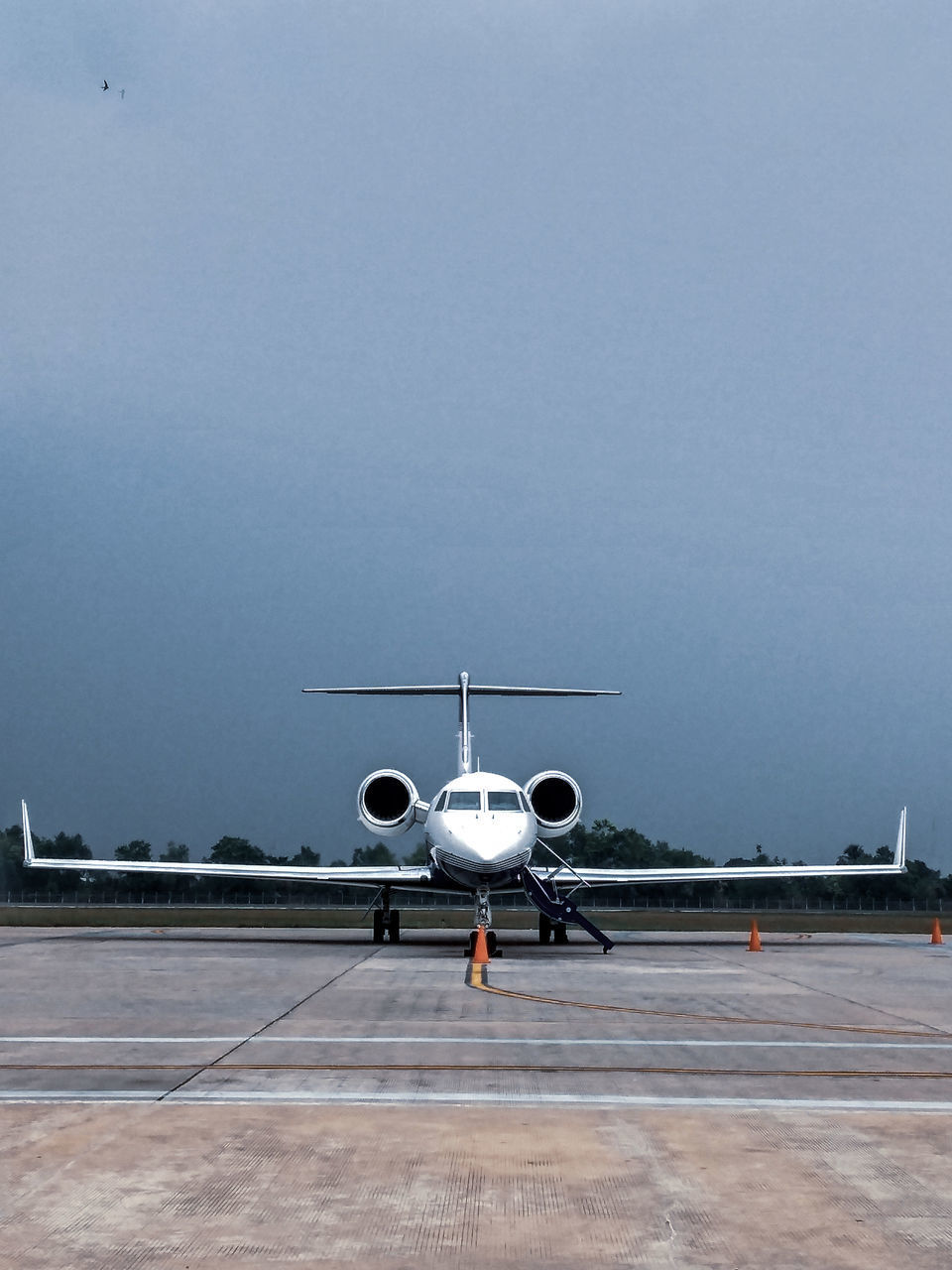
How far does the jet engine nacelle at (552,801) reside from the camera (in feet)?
90.6

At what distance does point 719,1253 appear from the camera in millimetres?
4902

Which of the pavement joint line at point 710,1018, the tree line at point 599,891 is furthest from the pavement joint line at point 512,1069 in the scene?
the tree line at point 599,891

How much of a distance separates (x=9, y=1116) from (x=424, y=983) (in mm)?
9546

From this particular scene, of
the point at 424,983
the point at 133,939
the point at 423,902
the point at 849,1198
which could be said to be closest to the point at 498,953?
the point at 424,983

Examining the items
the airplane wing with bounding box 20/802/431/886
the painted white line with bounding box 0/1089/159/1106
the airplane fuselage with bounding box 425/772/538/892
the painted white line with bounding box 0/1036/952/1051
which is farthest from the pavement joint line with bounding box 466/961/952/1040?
the airplane wing with bounding box 20/802/431/886

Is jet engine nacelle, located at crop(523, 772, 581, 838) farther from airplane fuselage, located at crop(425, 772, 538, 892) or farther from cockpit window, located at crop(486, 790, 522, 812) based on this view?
cockpit window, located at crop(486, 790, 522, 812)

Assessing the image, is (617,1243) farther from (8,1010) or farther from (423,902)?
(423,902)

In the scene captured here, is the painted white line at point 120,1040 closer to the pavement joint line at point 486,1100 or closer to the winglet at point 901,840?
the pavement joint line at point 486,1100

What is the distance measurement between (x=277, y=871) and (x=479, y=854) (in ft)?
20.8

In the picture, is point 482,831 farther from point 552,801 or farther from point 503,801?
point 552,801

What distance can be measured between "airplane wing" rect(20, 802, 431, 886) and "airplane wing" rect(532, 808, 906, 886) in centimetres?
258

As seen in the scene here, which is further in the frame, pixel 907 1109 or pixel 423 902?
pixel 423 902

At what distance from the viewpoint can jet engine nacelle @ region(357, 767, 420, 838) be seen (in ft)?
89.4

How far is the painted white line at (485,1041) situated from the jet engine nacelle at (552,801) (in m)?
16.4
